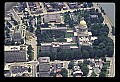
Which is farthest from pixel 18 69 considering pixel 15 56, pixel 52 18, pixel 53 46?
pixel 52 18

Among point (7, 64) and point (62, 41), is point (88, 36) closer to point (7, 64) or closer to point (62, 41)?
point (62, 41)

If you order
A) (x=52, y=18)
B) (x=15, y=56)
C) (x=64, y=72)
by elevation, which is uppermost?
(x=52, y=18)

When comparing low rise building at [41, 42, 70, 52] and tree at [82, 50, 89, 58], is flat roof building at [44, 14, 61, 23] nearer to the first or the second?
low rise building at [41, 42, 70, 52]

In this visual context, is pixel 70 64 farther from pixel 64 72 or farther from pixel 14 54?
pixel 14 54

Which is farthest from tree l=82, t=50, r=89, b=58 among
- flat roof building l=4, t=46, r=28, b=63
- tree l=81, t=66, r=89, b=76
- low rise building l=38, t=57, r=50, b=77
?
flat roof building l=4, t=46, r=28, b=63

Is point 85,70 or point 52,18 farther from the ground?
point 52,18

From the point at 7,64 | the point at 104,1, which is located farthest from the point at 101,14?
the point at 7,64

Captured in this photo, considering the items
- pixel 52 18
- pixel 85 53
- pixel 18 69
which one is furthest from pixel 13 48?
pixel 85 53

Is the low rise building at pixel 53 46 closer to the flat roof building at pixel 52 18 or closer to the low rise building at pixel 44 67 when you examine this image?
the low rise building at pixel 44 67

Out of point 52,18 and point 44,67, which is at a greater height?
point 52,18

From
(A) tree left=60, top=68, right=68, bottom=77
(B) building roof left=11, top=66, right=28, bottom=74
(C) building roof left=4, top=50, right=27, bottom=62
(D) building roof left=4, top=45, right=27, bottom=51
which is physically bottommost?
(A) tree left=60, top=68, right=68, bottom=77

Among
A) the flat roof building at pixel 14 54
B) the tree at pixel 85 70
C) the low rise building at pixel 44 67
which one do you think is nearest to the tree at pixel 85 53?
the tree at pixel 85 70

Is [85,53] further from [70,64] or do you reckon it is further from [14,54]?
[14,54]

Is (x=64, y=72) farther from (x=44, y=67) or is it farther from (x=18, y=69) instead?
(x=18, y=69)
